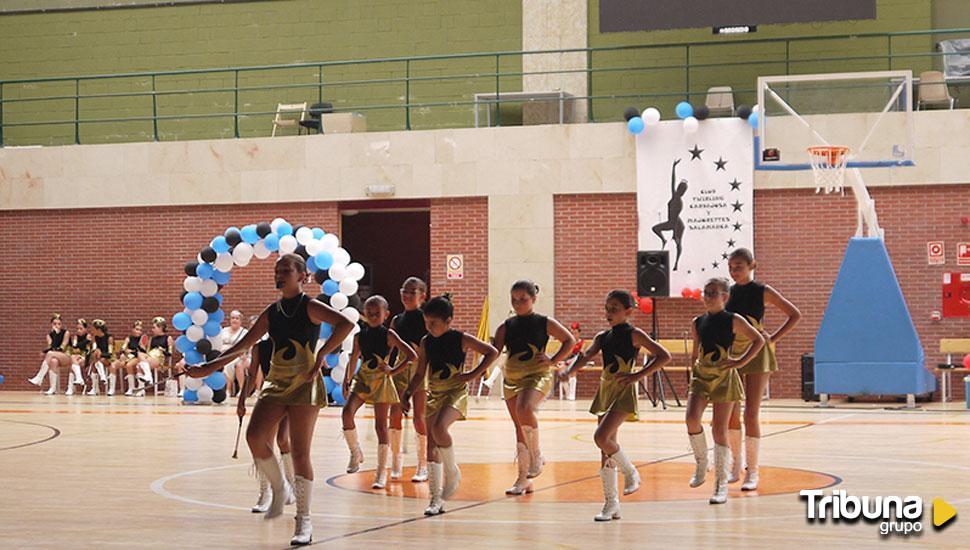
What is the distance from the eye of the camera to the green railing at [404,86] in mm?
24969

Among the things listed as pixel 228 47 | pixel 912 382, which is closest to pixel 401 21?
pixel 228 47

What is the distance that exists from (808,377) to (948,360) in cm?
225

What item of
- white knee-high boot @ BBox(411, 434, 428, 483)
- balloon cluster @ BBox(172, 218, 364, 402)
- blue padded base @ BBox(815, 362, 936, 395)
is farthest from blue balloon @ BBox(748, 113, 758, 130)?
white knee-high boot @ BBox(411, 434, 428, 483)

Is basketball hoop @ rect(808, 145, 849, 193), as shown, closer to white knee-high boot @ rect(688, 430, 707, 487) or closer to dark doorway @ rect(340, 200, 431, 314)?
dark doorway @ rect(340, 200, 431, 314)

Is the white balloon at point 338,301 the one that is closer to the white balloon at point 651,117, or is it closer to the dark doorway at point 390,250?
the white balloon at point 651,117

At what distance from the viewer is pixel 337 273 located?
21.0 m

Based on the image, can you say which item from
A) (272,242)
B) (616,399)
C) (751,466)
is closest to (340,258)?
(272,242)

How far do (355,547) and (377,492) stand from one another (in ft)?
8.69

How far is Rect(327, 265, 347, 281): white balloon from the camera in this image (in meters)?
21.0

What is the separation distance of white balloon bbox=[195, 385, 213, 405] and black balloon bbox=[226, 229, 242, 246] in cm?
257

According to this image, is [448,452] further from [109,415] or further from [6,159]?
[6,159]

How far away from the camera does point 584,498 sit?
9531mm

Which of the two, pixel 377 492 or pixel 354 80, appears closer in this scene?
pixel 377 492

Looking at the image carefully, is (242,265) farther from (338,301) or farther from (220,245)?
(338,301)
